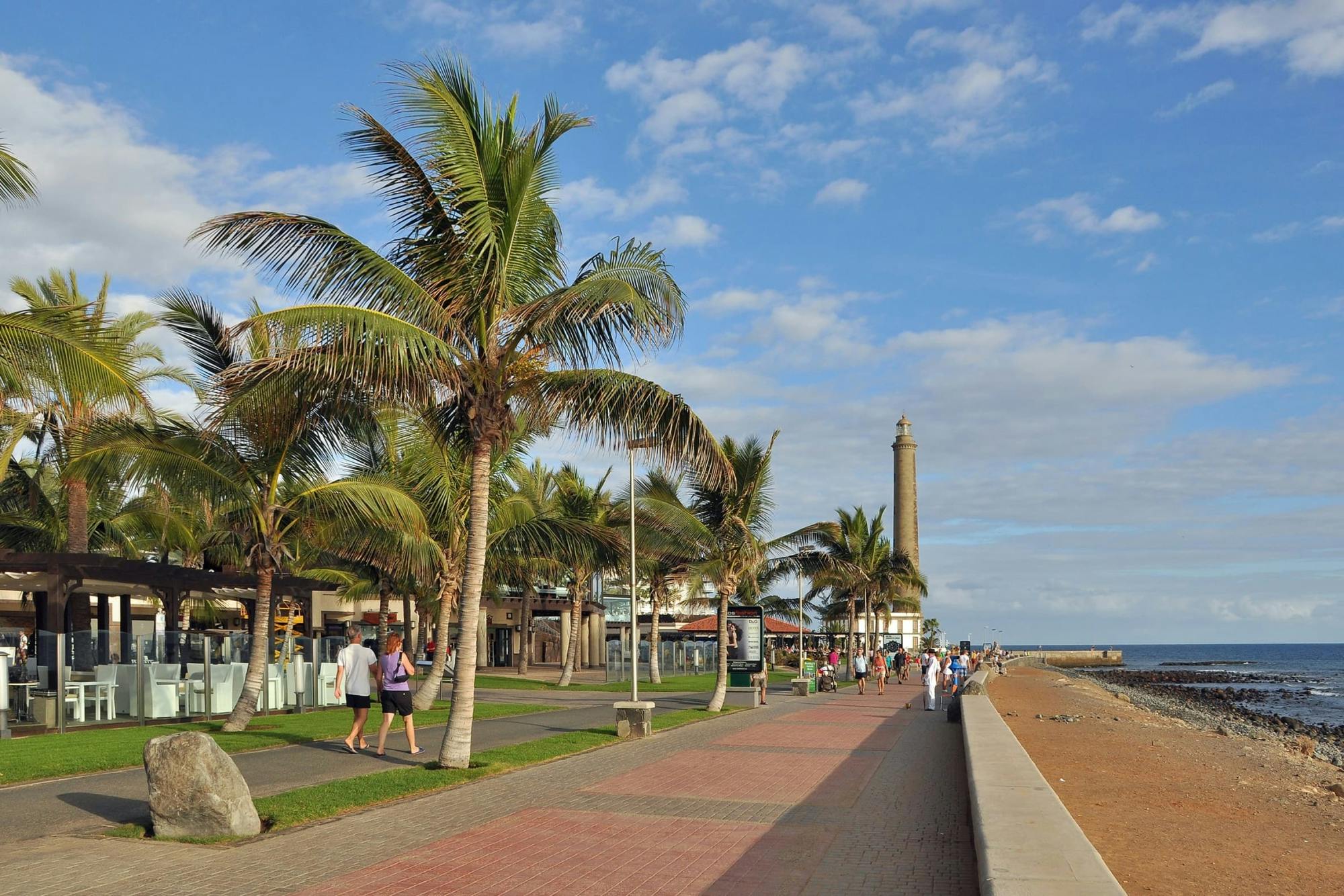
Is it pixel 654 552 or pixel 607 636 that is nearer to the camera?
pixel 654 552

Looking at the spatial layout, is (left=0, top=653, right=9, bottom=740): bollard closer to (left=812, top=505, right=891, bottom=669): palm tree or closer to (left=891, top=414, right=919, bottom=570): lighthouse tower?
(left=812, top=505, right=891, bottom=669): palm tree

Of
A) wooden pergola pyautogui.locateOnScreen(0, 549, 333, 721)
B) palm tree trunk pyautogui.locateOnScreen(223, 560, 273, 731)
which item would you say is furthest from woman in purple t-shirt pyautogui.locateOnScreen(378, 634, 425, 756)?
wooden pergola pyautogui.locateOnScreen(0, 549, 333, 721)

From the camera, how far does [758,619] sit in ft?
99.5

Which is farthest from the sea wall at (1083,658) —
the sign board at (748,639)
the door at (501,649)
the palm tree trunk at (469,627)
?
the palm tree trunk at (469,627)

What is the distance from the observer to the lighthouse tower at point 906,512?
3396 inches

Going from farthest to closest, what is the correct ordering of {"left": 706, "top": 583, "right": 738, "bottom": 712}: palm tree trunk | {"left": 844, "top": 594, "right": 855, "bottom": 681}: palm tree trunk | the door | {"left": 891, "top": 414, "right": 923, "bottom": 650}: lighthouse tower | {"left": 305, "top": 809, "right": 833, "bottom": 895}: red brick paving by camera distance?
{"left": 891, "top": 414, "right": 923, "bottom": 650}: lighthouse tower < the door < {"left": 844, "top": 594, "right": 855, "bottom": 681}: palm tree trunk < {"left": 706, "top": 583, "right": 738, "bottom": 712}: palm tree trunk < {"left": 305, "top": 809, "right": 833, "bottom": 895}: red brick paving

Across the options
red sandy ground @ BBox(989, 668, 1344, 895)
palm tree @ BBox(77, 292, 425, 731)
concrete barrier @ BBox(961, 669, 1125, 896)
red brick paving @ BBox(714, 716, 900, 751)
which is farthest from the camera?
red brick paving @ BBox(714, 716, 900, 751)

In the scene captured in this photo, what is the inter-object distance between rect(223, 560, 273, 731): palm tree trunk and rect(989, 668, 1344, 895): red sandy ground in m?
11.3

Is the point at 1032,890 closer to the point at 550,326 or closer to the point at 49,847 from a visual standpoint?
the point at 49,847

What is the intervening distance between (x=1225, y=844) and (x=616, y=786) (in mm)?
5870

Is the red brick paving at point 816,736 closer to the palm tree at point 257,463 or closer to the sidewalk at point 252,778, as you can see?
the sidewalk at point 252,778

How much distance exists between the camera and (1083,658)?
154 metres

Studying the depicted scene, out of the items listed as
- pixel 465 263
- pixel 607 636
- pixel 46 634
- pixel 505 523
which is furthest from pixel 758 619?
pixel 607 636

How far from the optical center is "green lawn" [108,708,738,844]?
9.68 meters
